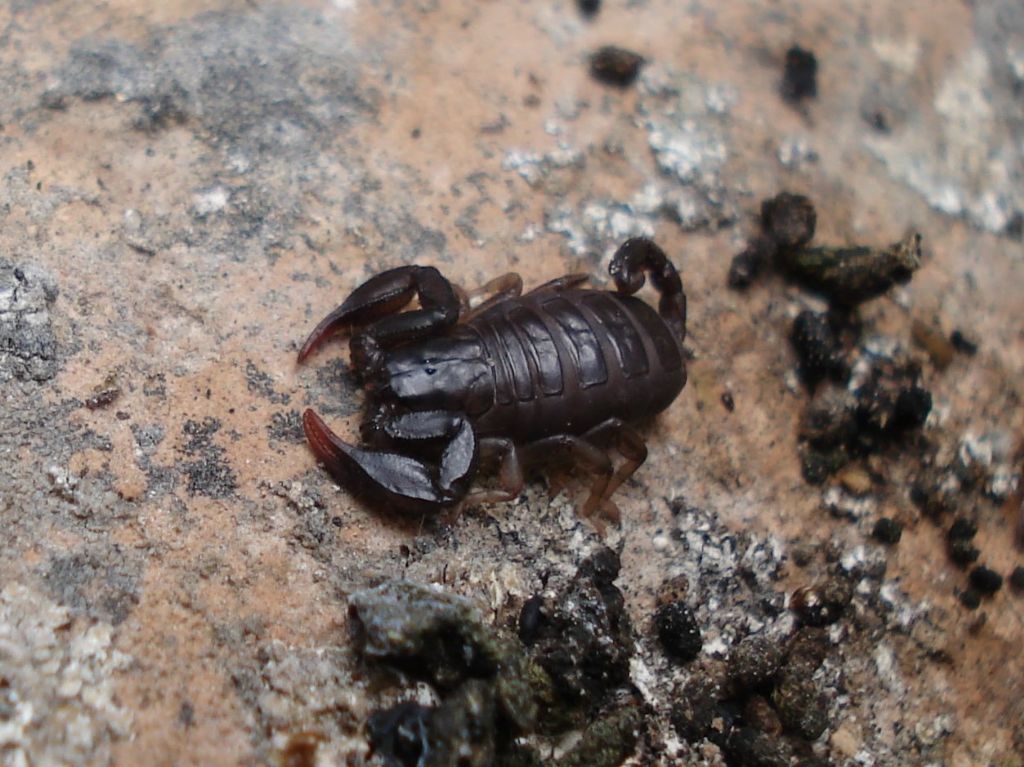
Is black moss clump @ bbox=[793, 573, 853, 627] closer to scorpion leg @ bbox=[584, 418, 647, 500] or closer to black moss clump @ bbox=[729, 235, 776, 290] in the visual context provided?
scorpion leg @ bbox=[584, 418, 647, 500]

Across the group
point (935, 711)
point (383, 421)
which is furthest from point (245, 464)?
point (935, 711)

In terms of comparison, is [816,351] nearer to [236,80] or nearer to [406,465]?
[406,465]

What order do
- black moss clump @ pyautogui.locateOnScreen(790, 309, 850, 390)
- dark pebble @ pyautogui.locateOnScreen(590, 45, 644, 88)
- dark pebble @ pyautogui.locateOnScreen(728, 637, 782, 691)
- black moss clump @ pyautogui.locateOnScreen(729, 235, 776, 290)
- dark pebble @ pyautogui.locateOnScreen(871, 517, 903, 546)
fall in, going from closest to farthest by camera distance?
1. dark pebble @ pyautogui.locateOnScreen(728, 637, 782, 691)
2. dark pebble @ pyautogui.locateOnScreen(871, 517, 903, 546)
3. black moss clump @ pyautogui.locateOnScreen(790, 309, 850, 390)
4. black moss clump @ pyautogui.locateOnScreen(729, 235, 776, 290)
5. dark pebble @ pyautogui.locateOnScreen(590, 45, 644, 88)

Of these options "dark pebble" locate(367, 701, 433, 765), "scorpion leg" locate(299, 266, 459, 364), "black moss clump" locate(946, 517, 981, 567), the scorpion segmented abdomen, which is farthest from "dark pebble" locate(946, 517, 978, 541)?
"dark pebble" locate(367, 701, 433, 765)

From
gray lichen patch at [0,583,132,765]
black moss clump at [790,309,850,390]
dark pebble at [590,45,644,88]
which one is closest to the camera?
Result: gray lichen patch at [0,583,132,765]

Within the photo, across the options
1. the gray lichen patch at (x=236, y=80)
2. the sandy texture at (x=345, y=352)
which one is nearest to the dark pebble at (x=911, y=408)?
the sandy texture at (x=345, y=352)

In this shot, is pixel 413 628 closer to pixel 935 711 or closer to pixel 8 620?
pixel 8 620
